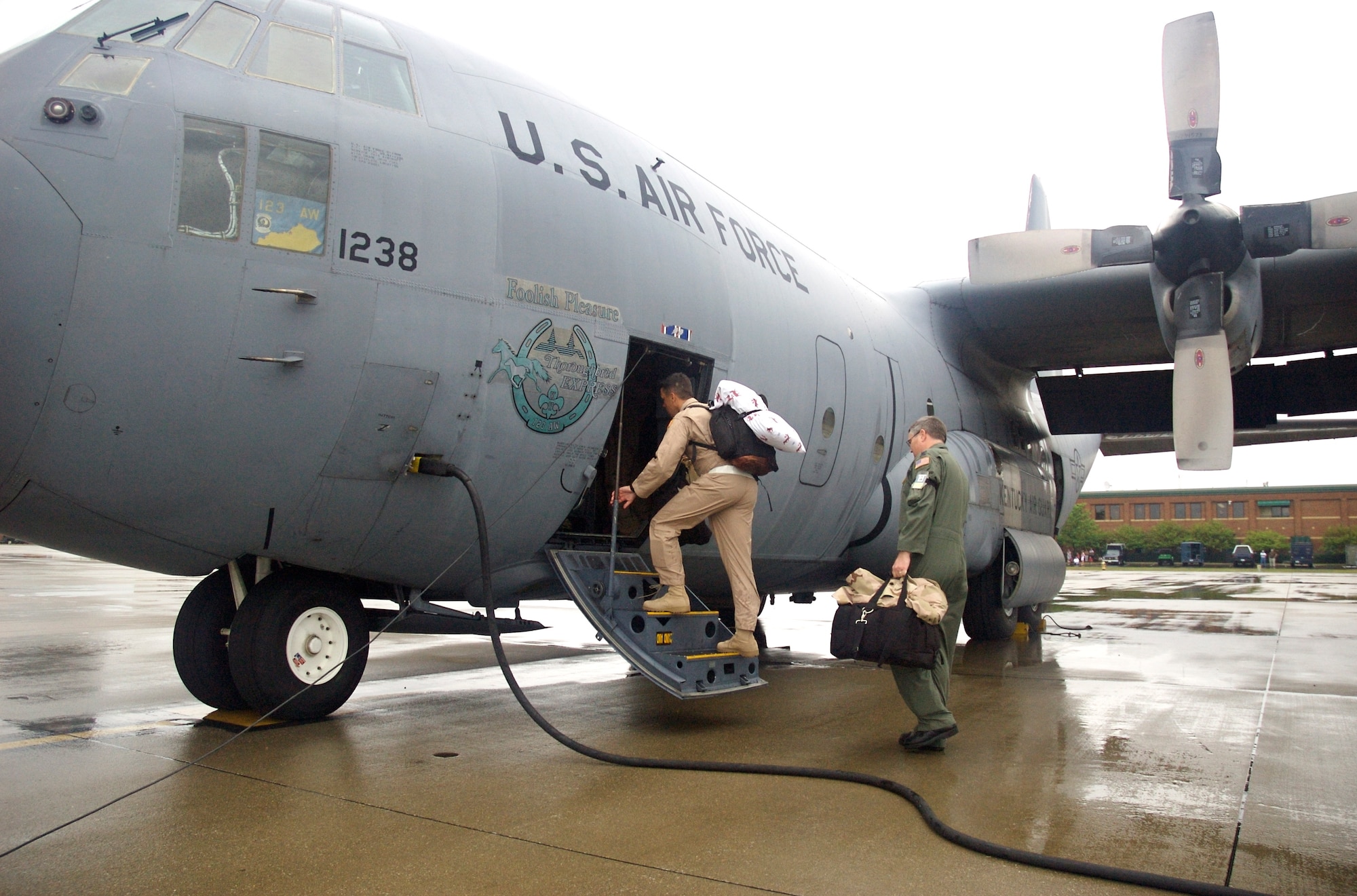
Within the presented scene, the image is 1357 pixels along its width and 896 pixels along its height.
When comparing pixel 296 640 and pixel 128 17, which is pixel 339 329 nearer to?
pixel 296 640

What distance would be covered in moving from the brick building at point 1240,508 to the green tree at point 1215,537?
3006 millimetres

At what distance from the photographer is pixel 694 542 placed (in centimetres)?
651

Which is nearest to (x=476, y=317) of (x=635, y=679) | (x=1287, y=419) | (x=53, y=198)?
(x=53, y=198)

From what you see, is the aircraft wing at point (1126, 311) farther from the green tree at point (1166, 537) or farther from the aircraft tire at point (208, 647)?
the green tree at point (1166, 537)

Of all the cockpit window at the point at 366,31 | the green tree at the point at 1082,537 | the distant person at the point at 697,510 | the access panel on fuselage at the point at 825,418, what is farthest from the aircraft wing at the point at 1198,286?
the green tree at the point at 1082,537

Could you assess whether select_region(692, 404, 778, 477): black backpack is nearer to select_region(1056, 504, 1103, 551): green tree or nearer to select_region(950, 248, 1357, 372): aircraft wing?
select_region(950, 248, 1357, 372): aircraft wing

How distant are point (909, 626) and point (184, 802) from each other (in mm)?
3296

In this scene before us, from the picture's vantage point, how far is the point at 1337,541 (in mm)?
71750

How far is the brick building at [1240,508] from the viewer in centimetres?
7544

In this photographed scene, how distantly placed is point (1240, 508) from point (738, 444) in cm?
8848

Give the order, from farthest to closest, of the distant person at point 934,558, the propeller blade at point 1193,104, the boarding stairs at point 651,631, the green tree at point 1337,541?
the green tree at point 1337,541, the propeller blade at point 1193,104, the boarding stairs at point 651,631, the distant person at point 934,558

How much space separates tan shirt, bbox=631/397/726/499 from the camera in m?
5.42

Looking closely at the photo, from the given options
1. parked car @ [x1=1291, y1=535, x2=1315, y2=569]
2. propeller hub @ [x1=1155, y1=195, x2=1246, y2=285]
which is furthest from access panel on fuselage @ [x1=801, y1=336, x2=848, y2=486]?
parked car @ [x1=1291, y1=535, x2=1315, y2=569]

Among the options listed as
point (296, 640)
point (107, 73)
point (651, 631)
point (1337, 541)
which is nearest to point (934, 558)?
point (651, 631)
